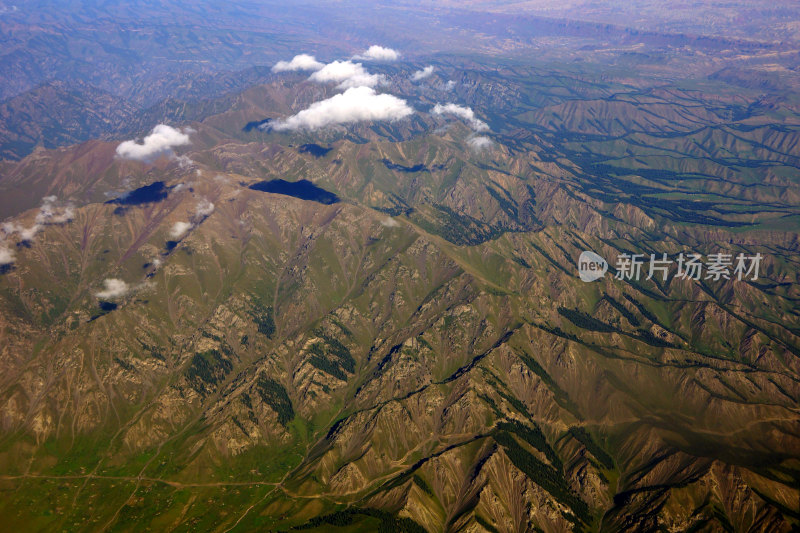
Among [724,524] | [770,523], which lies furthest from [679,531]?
[770,523]

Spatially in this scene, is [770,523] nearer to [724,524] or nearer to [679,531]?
[724,524]
